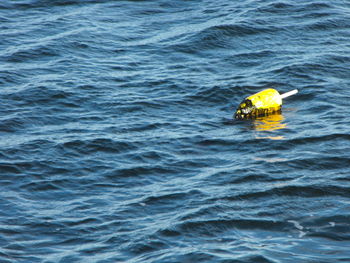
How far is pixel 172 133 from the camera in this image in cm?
1609

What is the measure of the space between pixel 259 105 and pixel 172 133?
232 cm

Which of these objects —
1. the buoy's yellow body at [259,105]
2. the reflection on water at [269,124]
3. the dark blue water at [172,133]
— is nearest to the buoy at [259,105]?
the buoy's yellow body at [259,105]

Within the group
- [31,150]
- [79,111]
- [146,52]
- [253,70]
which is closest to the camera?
[31,150]

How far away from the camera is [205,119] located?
1697 centimetres

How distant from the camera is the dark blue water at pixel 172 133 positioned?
1148 cm

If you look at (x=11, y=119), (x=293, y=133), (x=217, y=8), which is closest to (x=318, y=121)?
(x=293, y=133)

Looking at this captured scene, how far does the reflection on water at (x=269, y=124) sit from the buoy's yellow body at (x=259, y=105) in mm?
150

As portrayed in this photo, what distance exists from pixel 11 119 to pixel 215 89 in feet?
18.7

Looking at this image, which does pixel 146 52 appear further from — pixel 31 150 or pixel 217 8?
pixel 31 150

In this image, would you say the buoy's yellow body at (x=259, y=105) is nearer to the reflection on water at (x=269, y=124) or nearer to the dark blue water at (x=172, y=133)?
the reflection on water at (x=269, y=124)

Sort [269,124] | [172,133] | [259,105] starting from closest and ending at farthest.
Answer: [172,133] → [269,124] → [259,105]

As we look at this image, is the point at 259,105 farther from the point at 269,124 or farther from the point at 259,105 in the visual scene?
the point at 269,124

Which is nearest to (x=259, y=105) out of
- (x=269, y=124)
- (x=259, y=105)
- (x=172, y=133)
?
(x=259, y=105)

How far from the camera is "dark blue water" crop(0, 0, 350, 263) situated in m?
11.5
